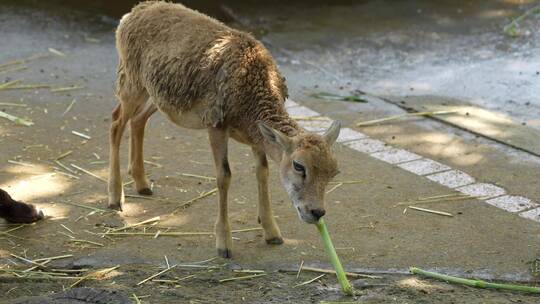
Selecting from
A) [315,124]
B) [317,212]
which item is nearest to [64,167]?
[315,124]

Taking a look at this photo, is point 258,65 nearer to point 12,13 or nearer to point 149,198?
point 149,198

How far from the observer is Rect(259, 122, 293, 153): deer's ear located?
526cm

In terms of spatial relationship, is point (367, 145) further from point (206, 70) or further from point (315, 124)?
point (206, 70)

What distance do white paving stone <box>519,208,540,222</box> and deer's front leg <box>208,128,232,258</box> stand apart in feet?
7.13

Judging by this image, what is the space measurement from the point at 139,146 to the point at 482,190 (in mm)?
2653

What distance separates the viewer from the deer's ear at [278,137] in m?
5.26

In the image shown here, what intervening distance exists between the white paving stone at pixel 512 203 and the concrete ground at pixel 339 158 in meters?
0.03

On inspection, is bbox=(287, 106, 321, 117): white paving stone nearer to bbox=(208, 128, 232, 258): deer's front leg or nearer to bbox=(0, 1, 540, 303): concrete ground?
bbox=(0, 1, 540, 303): concrete ground

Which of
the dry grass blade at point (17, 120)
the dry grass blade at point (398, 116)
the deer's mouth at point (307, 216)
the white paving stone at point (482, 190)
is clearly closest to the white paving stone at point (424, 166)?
the white paving stone at point (482, 190)

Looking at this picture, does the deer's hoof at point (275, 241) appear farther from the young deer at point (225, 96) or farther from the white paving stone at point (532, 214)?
the white paving stone at point (532, 214)

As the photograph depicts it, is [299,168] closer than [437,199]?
Yes

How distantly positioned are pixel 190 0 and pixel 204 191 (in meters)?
5.41

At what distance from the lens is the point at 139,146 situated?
6887 mm

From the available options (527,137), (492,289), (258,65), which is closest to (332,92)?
(527,137)
